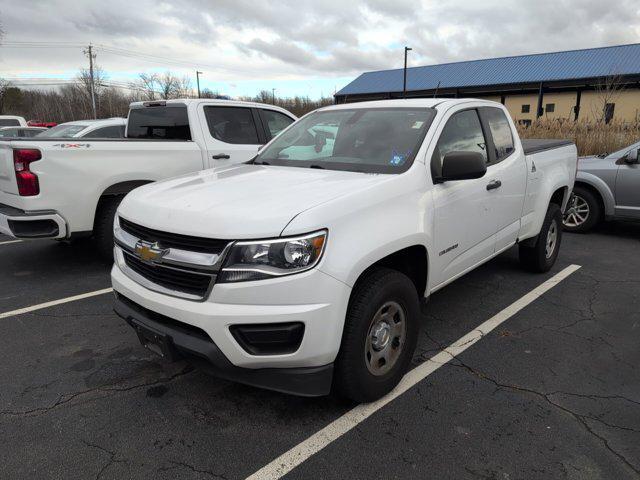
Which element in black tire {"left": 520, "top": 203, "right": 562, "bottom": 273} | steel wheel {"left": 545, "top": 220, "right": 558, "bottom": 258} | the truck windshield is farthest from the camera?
steel wheel {"left": 545, "top": 220, "right": 558, "bottom": 258}

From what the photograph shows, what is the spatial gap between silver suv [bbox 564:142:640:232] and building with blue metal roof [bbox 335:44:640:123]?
3102cm

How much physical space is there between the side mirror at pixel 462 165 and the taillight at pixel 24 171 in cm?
402

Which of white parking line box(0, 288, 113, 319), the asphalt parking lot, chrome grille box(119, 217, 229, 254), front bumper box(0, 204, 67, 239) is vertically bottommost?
the asphalt parking lot

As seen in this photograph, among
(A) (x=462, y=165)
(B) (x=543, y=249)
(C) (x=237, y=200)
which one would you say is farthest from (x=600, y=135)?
(C) (x=237, y=200)

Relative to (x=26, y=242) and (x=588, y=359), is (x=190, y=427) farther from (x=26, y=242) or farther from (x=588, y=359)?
(x=26, y=242)

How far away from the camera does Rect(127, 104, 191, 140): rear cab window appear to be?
20.2ft

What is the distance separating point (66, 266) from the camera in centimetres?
572

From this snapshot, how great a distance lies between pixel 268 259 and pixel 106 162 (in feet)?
12.0

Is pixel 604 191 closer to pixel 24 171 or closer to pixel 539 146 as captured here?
pixel 539 146

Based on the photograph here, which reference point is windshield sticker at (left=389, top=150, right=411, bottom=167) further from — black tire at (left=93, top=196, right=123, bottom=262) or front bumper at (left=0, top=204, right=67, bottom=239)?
front bumper at (left=0, top=204, right=67, bottom=239)

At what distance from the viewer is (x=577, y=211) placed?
7.64 m

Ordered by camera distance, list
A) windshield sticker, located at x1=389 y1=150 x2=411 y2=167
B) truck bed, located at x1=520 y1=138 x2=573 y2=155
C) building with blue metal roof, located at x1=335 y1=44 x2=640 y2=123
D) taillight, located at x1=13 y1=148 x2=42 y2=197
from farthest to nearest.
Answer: building with blue metal roof, located at x1=335 y1=44 x2=640 y2=123
truck bed, located at x1=520 y1=138 x2=573 y2=155
taillight, located at x1=13 y1=148 x2=42 y2=197
windshield sticker, located at x1=389 y1=150 x2=411 y2=167

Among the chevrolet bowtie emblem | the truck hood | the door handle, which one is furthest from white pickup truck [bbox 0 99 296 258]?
the door handle

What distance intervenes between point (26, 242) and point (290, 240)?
6.19m
